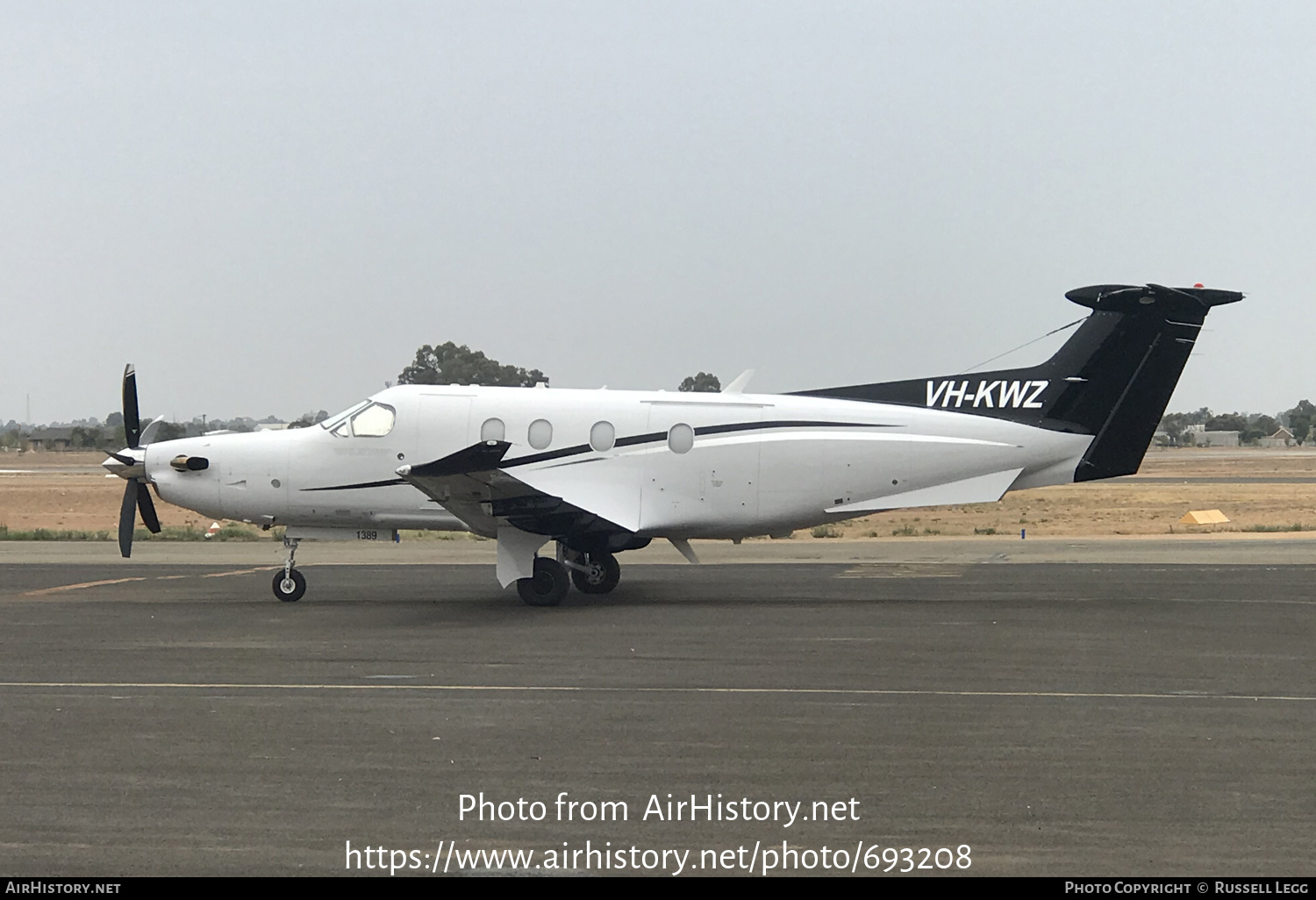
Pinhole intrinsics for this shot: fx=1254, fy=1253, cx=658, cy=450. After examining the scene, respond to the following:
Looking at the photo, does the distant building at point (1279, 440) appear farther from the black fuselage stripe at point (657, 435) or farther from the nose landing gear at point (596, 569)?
the nose landing gear at point (596, 569)

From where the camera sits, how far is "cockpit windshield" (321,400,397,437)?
1866cm

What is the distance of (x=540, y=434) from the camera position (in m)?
18.5

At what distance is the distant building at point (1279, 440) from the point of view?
534 feet

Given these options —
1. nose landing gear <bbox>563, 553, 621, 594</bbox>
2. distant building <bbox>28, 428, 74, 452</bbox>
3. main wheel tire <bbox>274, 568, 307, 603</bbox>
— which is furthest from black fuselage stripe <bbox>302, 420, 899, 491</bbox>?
distant building <bbox>28, 428, 74, 452</bbox>

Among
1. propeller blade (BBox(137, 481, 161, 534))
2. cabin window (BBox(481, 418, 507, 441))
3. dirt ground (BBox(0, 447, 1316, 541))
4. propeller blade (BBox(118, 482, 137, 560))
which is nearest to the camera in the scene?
cabin window (BBox(481, 418, 507, 441))

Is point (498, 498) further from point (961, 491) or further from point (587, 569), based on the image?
point (961, 491)

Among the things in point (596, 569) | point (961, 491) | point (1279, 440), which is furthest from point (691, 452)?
point (1279, 440)

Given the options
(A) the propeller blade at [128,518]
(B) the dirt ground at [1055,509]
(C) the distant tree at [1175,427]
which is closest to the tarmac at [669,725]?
(A) the propeller blade at [128,518]

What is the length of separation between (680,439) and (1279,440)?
174175mm

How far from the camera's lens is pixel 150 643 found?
14039 millimetres

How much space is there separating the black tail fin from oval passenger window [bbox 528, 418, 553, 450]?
609 centimetres

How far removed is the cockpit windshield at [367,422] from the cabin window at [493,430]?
1372mm

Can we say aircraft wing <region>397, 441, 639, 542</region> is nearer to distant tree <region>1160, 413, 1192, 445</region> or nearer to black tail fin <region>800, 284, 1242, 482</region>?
black tail fin <region>800, 284, 1242, 482</region>
